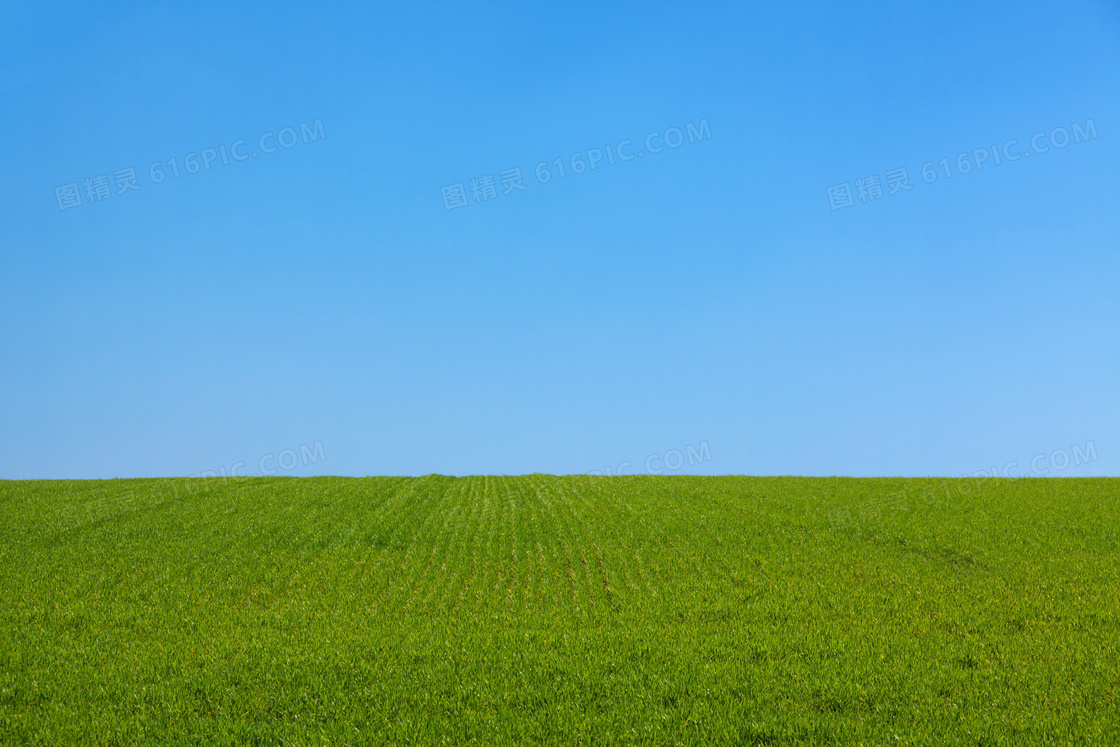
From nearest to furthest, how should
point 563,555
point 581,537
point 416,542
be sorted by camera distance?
point 563,555, point 416,542, point 581,537

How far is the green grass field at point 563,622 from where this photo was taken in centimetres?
906

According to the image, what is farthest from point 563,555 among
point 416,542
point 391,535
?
point 391,535

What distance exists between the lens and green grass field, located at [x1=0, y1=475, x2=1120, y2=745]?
9062 mm

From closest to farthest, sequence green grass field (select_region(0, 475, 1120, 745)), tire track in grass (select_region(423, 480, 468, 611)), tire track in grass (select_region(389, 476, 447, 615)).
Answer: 1. green grass field (select_region(0, 475, 1120, 745))
2. tire track in grass (select_region(423, 480, 468, 611))
3. tire track in grass (select_region(389, 476, 447, 615))

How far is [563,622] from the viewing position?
1346 centimetres

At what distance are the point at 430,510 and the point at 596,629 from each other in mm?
14268

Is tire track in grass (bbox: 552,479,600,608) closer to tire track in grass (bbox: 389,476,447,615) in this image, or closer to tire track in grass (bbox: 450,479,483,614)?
tire track in grass (bbox: 450,479,483,614)

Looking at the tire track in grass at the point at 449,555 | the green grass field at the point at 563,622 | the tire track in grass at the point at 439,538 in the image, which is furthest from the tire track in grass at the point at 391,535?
the tire track in grass at the point at 449,555

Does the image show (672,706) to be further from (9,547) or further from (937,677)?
(9,547)

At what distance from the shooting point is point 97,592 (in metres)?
16.2

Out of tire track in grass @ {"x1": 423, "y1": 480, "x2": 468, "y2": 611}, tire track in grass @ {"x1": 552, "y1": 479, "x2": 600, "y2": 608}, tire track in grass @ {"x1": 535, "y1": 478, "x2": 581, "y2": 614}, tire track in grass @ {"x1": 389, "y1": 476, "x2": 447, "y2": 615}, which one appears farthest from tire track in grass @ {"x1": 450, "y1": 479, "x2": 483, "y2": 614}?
tire track in grass @ {"x1": 552, "y1": 479, "x2": 600, "y2": 608}

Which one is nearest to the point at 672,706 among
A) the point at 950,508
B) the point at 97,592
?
the point at 97,592

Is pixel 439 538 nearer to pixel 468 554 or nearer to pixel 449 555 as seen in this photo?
pixel 449 555

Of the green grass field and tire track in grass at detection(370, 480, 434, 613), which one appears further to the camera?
tire track in grass at detection(370, 480, 434, 613)
